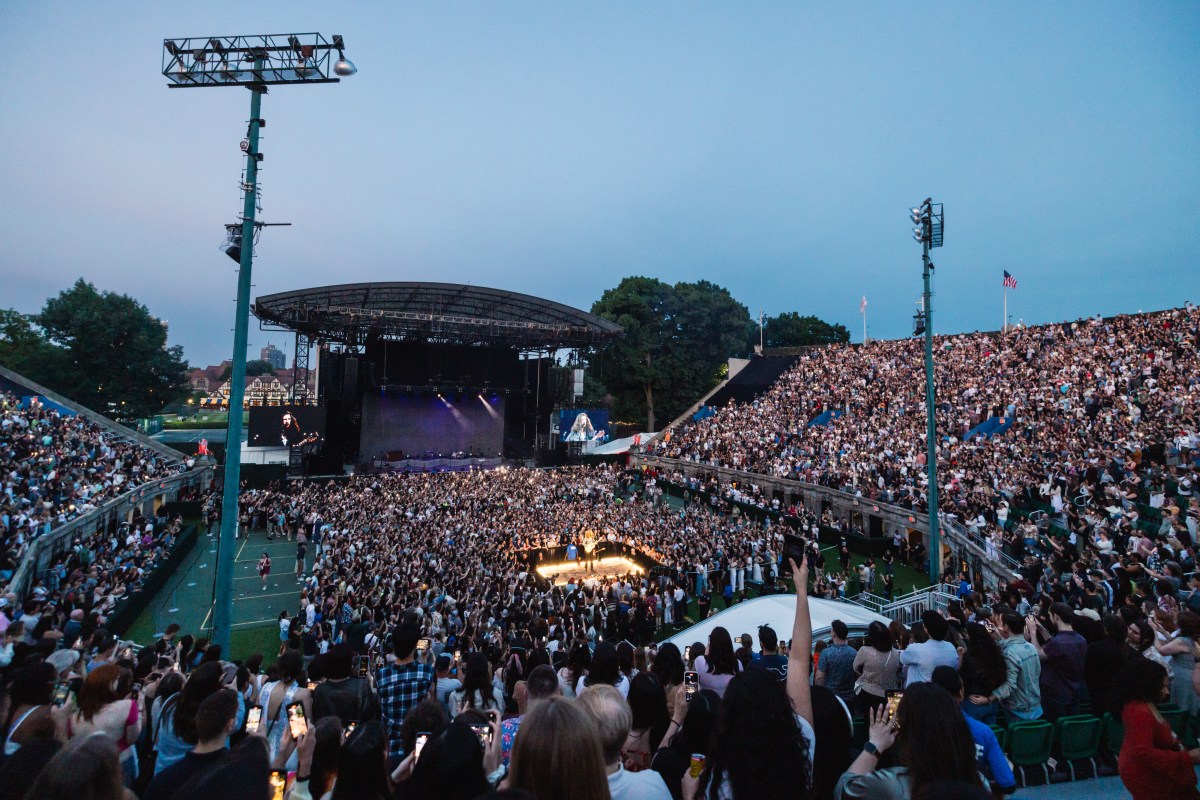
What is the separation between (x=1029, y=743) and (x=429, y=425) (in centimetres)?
3793

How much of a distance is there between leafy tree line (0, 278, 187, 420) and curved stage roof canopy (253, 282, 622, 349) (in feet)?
48.1

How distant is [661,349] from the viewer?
55250mm

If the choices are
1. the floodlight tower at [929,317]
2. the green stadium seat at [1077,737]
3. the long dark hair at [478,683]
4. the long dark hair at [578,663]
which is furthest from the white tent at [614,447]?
the long dark hair at [478,683]

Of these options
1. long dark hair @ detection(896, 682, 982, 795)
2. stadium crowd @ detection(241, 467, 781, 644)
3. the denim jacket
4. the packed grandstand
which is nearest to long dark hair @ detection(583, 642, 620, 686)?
the packed grandstand

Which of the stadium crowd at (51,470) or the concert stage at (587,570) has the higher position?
the stadium crowd at (51,470)

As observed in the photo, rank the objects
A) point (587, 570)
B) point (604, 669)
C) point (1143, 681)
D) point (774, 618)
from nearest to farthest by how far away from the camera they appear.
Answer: point (1143, 681) → point (604, 669) → point (774, 618) → point (587, 570)

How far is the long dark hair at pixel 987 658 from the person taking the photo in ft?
14.0

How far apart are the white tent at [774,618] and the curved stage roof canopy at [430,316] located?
25.9m

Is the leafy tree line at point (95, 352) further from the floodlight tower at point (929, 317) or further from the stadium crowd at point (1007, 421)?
the floodlight tower at point (929, 317)

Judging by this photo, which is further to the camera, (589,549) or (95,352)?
(95,352)

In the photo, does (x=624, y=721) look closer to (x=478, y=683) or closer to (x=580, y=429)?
(x=478, y=683)

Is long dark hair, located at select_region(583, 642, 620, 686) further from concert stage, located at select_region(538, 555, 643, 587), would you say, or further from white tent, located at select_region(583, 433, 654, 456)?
white tent, located at select_region(583, 433, 654, 456)

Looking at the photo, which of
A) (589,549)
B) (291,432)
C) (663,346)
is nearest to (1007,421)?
(589,549)

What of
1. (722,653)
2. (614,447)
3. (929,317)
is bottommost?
(722,653)
